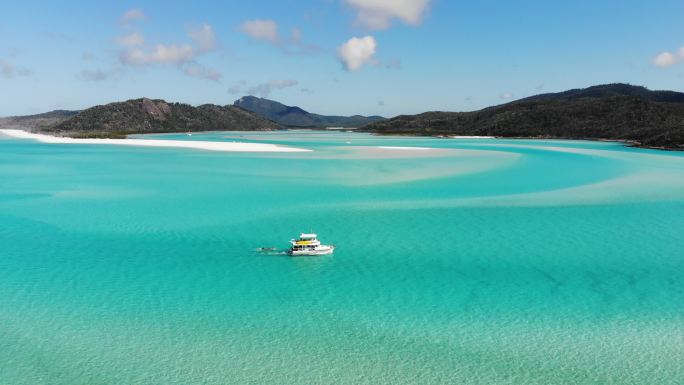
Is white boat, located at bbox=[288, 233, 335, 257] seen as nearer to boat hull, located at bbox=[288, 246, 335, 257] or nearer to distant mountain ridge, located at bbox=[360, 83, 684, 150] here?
boat hull, located at bbox=[288, 246, 335, 257]

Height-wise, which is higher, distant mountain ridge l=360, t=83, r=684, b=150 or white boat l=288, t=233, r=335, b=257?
distant mountain ridge l=360, t=83, r=684, b=150

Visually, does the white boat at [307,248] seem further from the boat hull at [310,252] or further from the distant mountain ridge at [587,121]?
the distant mountain ridge at [587,121]

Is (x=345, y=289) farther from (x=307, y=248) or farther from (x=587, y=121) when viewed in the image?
(x=587, y=121)

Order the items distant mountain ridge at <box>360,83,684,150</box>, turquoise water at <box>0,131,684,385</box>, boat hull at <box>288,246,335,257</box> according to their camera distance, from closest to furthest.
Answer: turquoise water at <box>0,131,684,385</box> < boat hull at <box>288,246,335,257</box> < distant mountain ridge at <box>360,83,684,150</box>

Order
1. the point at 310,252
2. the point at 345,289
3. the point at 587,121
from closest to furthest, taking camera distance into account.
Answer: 1. the point at 345,289
2. the point at 310,252
3. the point at 587,121

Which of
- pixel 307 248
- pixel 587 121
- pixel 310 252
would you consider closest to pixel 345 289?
pixel 310 252

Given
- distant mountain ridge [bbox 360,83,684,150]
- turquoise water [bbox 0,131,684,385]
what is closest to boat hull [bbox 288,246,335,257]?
turquoise water [bbox 0,131,684,385]

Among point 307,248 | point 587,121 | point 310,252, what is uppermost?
point 587,121

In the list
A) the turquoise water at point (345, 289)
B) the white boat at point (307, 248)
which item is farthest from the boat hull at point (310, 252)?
the turquoise water at point (345, 289)

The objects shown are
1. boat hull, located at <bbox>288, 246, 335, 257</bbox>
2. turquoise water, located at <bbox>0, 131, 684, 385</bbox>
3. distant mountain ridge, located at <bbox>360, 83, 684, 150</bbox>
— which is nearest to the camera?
turquoise water, located at <bbox>0, 131, 684, 385</bbox>
